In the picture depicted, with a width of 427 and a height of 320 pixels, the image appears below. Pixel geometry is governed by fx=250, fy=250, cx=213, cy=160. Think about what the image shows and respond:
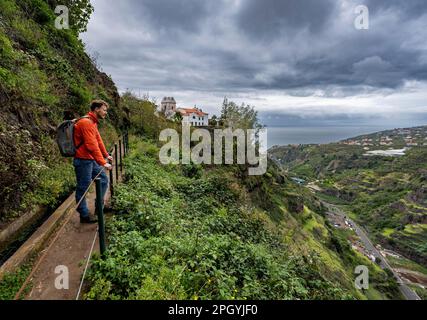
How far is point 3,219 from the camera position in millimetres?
4609

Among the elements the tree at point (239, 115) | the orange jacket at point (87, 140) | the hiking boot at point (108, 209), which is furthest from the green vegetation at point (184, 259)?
the tree at point (239, 115)

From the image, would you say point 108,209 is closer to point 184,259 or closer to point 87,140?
point 87,140

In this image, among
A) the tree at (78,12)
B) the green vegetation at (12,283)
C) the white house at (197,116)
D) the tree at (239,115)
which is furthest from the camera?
the white house at (197,116)

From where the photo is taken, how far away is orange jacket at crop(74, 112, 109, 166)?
4504 mm

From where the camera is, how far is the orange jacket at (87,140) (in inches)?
177

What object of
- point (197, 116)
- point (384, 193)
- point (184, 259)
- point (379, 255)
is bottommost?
point (379, 255)

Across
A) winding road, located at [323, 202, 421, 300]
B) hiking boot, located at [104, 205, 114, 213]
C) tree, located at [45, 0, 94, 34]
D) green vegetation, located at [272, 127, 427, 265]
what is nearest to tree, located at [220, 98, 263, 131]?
tree, located at [45, 0, 94, 34]

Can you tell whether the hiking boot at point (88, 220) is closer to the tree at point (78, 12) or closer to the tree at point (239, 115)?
the tree at point (78, 12)

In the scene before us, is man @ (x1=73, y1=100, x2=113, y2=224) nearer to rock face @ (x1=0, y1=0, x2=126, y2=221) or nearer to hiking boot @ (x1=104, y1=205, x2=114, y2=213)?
rock face @ (x1=0, y1=0, x2=126, y2=221)

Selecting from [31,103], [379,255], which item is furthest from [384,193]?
[31,103]

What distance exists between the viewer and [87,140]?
4.50m

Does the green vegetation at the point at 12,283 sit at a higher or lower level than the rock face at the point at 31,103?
lower

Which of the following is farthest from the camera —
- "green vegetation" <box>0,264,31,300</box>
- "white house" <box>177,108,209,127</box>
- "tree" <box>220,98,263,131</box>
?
"white house" <box>177,108,209,127</box>
